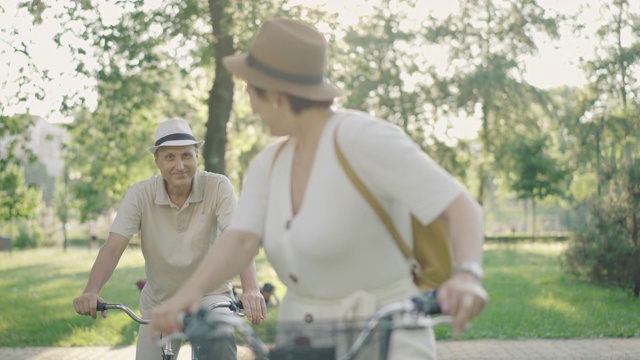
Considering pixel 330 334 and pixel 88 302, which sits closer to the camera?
pixel 330 334

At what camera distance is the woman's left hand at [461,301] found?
9.16 feet

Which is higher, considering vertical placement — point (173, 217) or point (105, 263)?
point (173, 217)

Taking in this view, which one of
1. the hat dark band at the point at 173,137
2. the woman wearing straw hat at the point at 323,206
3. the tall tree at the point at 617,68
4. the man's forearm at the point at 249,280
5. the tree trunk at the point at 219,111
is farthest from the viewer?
the tall tree at the point at 617,68

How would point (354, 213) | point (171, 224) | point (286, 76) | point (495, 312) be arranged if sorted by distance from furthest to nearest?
point (495, 312) < point (171, 224) < point (286, 76) < point (354, 213)

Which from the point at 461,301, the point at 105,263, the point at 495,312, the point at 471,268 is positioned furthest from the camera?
the point at 495,312

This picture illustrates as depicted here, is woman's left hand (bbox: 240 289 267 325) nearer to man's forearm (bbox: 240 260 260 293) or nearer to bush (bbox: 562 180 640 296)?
man's forearm (bbox: 240 260 260 293)

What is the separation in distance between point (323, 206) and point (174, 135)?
296cm

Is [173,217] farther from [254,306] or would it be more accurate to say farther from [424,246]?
[424,246]

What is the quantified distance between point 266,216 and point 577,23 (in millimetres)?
29988

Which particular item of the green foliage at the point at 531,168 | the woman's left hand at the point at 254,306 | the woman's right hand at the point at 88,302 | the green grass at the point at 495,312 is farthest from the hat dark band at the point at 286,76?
the green foliage at the point at 531,168

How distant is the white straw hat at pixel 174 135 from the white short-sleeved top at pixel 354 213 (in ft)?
9.02

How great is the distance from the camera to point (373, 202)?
127 inches

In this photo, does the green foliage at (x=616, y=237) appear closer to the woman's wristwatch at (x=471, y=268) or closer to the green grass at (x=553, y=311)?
the green grass at (x=553, y=311)

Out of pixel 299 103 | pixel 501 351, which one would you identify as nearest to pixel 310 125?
pixel 299 103
